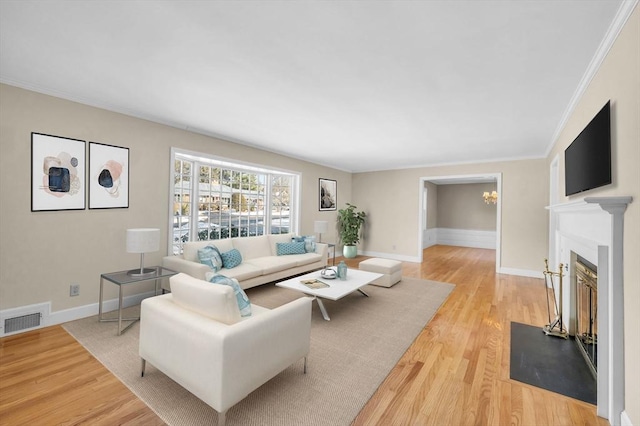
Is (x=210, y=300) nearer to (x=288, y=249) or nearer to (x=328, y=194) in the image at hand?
(x=288, y=249)

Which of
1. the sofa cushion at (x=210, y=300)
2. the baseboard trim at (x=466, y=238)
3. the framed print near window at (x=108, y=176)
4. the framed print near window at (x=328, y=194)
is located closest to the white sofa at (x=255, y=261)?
the framed print near window at (x=108, y=176)

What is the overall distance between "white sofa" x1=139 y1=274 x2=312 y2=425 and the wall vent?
174 cm

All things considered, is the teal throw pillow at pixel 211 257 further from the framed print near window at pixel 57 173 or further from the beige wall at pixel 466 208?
the beige wall at pixel 466 208

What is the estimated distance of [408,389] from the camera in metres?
2.08

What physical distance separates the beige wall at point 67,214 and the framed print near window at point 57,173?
0.06 m

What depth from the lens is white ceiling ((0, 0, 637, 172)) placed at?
5.61 feet

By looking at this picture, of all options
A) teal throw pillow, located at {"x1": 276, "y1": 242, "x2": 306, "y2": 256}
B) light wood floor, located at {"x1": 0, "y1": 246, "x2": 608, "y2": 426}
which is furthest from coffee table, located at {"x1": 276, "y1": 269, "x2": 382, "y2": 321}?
teal throw pillow, located at {"x1": 276, "y1": 242, "x2": 306, "y2": 256}

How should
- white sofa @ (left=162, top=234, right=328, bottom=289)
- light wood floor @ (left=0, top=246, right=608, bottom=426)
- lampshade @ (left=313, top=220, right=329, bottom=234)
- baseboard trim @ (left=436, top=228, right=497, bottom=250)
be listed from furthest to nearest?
baseboard trim @ (left=436, top=228, right=497, bottom=250)
lampshade @ (left=313, top=220, right=329, bottom=234)
white sofa @ (left=162, top=234, right=328, bottom=289)
light wood floor @ (left=0, top=246, right=608, bottom=426)

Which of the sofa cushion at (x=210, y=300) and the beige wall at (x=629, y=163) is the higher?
the beige wall at (x=629, y=163)

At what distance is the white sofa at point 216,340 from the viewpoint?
63.8 inches

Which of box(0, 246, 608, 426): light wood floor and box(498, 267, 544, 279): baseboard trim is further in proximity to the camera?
box(498, 267, 544, 279): baseboard trim

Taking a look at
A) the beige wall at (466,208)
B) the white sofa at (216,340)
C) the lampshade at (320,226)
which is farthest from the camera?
the beige wall at (466,208)

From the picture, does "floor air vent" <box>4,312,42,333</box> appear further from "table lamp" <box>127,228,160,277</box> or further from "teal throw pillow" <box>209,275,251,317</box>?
"teal throw pillow" <box>209,275,251,317</box>

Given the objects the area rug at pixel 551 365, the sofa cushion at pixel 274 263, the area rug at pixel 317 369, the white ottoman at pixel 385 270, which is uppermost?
the sofa cushion at pixel 274 263
